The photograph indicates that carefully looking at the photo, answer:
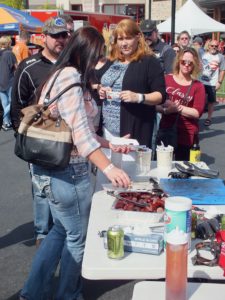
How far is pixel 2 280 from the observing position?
3277 millimetres

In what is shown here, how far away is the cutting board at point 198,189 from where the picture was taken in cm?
239

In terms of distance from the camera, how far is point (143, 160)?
290cm

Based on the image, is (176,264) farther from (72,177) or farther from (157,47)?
(157,47)

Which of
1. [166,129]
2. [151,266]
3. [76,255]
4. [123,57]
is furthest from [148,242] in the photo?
[166,129]

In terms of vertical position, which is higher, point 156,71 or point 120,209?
point 156,71

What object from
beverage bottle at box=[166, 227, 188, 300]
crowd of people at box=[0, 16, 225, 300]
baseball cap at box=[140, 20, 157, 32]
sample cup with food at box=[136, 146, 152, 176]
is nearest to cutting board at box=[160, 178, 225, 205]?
sample cup with food at box=[136, 146, 152, 176]

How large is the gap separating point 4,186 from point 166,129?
222 cm

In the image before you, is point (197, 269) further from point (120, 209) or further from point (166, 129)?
point (166, 129)

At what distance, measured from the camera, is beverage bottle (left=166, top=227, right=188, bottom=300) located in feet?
4.75

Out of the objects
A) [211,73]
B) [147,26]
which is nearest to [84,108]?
[147,26]

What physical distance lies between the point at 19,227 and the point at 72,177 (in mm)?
2006

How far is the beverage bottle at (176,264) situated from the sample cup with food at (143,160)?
4.61 feet

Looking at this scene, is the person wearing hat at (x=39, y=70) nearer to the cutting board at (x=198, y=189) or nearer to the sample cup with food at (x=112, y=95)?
the sample cup with food at (x=112, y=95)

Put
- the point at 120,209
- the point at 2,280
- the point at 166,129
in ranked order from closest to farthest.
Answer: the point at 120,209, the point at 2,280, the point at 166,129
